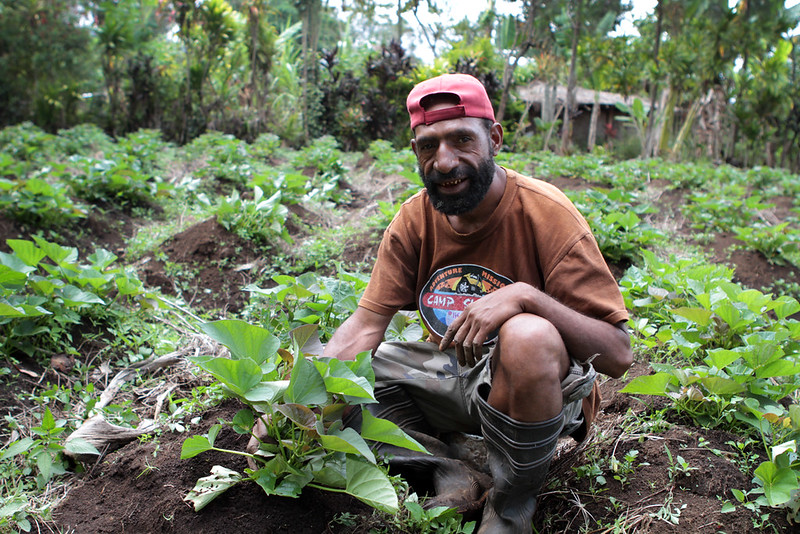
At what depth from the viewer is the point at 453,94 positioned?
6.42 feet

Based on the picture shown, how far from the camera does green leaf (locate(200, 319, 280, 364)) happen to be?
1.64 meters

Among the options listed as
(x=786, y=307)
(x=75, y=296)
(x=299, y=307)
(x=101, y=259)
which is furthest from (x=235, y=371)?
(x=786, y=307)

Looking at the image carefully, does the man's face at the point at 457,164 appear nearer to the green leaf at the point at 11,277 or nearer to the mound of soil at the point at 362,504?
the mound of soil at the point at 362,504

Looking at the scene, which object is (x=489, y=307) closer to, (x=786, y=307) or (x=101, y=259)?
(x=786, y=307)

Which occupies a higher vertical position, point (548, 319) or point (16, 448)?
point (548, 319)

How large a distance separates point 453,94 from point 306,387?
3.33 feet

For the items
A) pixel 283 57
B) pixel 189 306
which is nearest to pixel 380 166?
pixel 189 306

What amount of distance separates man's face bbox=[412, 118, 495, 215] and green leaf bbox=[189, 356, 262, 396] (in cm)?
80

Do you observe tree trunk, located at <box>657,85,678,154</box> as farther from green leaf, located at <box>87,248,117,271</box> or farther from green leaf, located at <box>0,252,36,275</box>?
green leaf, located at <box>0,252,36,275</box>

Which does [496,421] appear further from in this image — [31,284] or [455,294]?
[31,284]

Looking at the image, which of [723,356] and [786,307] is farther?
[786,307]

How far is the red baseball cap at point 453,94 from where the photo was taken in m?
1.96

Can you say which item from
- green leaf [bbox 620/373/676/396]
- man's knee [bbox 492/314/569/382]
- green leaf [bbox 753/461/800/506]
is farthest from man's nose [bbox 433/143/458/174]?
green leaf [bbox 753/461/800/506]

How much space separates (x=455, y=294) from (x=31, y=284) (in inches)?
→ 72.7
